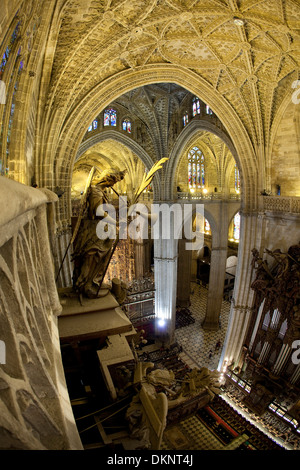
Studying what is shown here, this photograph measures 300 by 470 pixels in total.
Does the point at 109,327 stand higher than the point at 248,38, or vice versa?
the point at 248,38

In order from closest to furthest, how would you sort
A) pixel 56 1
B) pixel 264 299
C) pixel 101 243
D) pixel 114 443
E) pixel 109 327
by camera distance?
pixel 114 443, pixel 109 327, pixel 101 243, pixel 56 1, pixel 264 299

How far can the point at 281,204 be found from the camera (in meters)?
9.30

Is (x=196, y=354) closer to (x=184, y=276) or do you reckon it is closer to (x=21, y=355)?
(x=184, y=276)

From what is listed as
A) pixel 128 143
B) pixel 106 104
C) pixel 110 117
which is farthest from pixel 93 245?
pixel 110 117

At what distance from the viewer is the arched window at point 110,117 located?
49.5 ft

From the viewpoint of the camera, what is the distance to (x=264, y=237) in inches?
400

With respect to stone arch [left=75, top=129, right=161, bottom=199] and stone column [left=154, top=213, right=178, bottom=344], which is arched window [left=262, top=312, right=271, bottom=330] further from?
stone arch [left=75, top=129, right=161, bottom=199]

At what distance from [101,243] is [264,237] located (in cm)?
757

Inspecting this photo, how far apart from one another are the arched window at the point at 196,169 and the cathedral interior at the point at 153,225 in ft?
5.76

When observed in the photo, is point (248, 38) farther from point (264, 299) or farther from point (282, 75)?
point (264, 299)

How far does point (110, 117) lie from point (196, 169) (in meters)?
7.58

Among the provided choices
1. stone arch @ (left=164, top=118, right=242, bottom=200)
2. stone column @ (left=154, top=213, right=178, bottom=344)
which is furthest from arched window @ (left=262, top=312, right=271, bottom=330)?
stone arch @ (left=164, top=118, right=242, bottom=200)

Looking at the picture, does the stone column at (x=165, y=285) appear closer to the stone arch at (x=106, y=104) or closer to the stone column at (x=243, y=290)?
the stone column at (x=243, y=290)

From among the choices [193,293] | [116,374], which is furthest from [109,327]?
[193,293]
